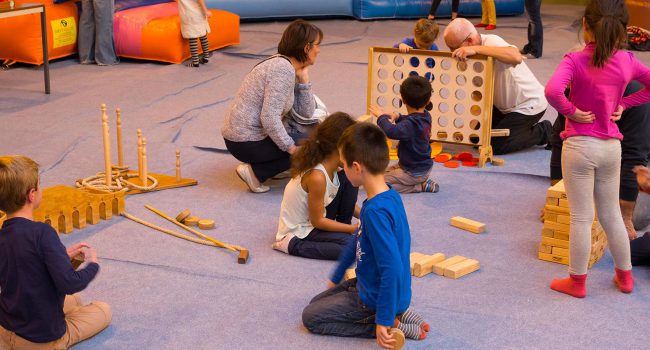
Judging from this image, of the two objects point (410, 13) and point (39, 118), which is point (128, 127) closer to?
point (39, 118)

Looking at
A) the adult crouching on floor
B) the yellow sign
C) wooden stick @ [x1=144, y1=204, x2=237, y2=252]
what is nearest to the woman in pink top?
wooden stick @ [x1=144, y1=204, x2=237, y2=252]

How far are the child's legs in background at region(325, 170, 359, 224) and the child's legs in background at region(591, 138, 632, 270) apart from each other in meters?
1.02

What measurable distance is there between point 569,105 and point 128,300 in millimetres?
1778

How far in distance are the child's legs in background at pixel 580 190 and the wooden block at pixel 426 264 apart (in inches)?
22.6

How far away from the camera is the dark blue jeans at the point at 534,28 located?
812 centimetres

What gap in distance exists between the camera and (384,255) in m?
2.69

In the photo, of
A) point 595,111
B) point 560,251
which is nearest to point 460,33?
point 560,251

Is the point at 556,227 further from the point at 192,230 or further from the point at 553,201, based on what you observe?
the point at 192,230

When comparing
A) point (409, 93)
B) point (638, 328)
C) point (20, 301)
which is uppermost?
point (409, 93)

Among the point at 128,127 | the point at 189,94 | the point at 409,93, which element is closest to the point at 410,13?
the point at 189,94

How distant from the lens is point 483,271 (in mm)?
3572

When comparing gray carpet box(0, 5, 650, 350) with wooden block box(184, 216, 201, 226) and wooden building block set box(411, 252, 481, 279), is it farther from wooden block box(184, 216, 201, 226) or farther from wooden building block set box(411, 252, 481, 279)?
wooden block box(184, 216, 201, 226)

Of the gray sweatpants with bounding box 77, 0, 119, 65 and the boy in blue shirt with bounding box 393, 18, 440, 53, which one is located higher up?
the boy in blue shirt with bounding box 393, 18, 440, 53

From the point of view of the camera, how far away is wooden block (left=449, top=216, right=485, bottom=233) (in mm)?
3986
